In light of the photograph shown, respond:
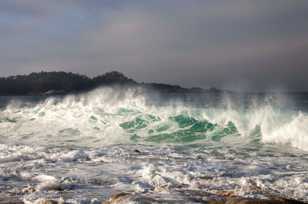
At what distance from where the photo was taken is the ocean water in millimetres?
8734

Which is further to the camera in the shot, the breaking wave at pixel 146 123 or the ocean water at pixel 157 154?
the breaking wave at pixel 146 123

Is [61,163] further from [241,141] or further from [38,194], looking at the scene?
[241,141]

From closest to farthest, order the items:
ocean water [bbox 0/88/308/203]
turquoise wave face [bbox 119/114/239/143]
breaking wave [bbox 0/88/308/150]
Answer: ocean water [bbox 0/88/308/203], breaking wave [bbox 0/88/308/150], turquoise wave face [bbox 119/114/239/143]

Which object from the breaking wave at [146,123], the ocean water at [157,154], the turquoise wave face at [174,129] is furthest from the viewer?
the turquoise wave face at [174,129]

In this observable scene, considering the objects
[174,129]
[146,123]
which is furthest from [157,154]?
[146,123]

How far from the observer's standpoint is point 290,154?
602 inches

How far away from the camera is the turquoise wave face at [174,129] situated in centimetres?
2183

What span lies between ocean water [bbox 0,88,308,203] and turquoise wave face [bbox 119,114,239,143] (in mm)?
54

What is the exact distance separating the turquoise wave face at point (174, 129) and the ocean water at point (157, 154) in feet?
0.18

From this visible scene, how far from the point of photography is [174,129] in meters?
24.7

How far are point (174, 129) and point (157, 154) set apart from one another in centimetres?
967

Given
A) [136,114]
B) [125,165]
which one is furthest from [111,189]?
[136,114]

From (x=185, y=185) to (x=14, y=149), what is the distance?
9633mm

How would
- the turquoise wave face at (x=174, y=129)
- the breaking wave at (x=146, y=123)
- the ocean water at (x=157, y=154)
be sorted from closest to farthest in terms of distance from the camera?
the ocean water at (x=157, y=154)
the breaking wave at (x=146, y=123)
the turquoise wave face at (x=174, y=129)
